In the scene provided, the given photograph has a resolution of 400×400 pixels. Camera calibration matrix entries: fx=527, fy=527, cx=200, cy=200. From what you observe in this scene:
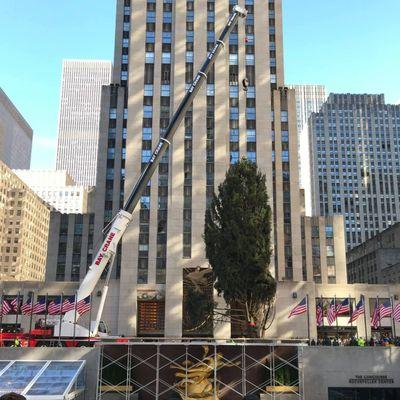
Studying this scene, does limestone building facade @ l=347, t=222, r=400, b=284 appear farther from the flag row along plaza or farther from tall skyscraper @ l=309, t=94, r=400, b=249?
tall skyscraper @ l=309, t=94, r=400, b=249

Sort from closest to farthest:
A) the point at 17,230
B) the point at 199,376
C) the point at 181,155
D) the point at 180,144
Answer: the point at 199,376
the point at 181,155
the point at 180,144
the point at 17,230

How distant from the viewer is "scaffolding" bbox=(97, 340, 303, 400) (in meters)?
36.0

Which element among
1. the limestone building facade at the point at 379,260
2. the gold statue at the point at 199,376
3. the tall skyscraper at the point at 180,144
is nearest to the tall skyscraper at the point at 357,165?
the limestone building facade at the point at 379,260

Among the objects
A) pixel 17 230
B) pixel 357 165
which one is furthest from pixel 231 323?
pixel 357 165

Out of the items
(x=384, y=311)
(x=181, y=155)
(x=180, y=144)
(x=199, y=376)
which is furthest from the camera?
(x=180, y=144)

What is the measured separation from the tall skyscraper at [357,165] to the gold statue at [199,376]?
138848 millimetres

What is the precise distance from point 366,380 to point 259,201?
16.4 metres

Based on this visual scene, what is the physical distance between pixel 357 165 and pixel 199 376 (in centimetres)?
15532

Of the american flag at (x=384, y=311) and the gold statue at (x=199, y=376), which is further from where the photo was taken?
the american flag at (x=384, y=311)

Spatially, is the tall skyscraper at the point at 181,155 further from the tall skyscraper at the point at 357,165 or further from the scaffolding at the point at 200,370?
the tall skyscraper at the point at 357,165

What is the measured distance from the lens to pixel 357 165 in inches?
7082

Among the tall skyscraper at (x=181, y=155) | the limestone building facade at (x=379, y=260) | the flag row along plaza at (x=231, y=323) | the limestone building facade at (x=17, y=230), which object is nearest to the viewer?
the flag row along plaza at (x=231, y=323)

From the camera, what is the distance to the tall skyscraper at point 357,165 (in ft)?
564

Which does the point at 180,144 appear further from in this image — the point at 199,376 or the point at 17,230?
the point at 17,230
